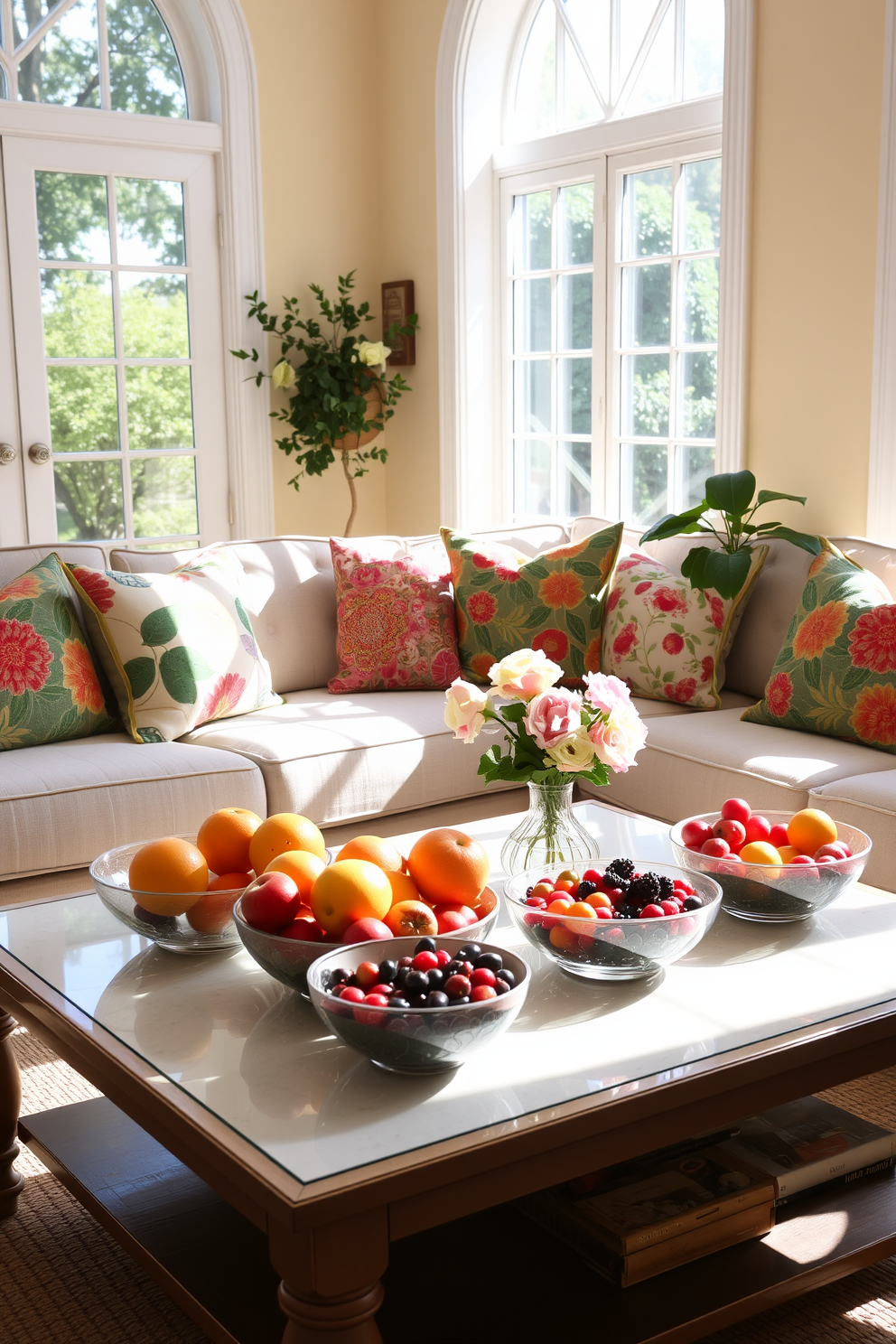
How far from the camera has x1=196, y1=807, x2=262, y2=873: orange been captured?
69.9 inches

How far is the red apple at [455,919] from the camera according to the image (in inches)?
61.0

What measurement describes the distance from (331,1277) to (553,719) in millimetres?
830

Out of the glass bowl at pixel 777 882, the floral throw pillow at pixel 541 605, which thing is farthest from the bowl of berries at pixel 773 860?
the floral throw pillow at pixel 541 605

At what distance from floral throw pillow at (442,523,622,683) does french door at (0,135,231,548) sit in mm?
1798

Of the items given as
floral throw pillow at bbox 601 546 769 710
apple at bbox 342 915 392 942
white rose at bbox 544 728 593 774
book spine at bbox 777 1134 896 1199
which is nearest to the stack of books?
book spine at bbox 777 1134 896 1199

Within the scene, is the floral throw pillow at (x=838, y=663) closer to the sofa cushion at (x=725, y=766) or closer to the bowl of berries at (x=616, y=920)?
the sofa cushion at (x=725, y=766)

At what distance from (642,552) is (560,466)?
1.21 metres

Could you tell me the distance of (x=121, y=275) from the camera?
4.69m

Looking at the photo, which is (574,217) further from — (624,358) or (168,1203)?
(168,1203)

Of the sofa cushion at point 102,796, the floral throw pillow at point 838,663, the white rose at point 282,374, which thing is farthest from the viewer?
the white rose at point 282,374

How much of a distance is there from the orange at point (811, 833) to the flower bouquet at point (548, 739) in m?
0.25

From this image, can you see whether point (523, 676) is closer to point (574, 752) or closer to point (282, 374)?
point (574, 752)

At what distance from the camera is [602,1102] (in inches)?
52.1

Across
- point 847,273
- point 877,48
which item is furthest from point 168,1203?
point 877,48
